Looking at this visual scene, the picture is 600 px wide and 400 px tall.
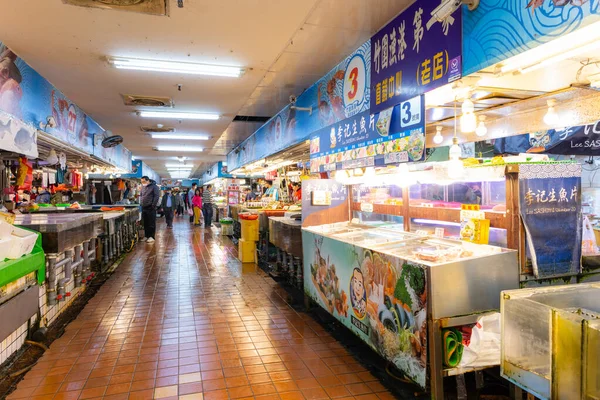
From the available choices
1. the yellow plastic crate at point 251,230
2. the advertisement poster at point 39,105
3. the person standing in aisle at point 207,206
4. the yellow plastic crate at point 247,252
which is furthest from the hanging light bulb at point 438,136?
the person standing in aisle at point 207,206

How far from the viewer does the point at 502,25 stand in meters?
2.77

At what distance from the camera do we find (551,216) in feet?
10.3

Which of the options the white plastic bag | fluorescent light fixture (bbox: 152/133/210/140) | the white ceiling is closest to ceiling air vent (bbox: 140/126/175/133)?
fluorescent light fixture (bbox: 152/133/210/140)

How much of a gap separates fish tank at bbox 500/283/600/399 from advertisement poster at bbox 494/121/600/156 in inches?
153

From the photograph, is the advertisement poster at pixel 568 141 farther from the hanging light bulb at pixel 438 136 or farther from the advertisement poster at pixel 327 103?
the advertisement poster at pixel 327 103

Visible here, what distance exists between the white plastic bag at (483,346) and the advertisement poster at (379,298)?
1.07 ft

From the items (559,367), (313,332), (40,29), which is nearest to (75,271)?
(40,29)

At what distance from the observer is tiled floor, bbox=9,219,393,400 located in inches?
125

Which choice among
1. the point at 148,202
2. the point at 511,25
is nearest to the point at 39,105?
the point at 148,202

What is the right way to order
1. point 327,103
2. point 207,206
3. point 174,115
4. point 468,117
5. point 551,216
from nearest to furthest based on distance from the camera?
point 551,216 → point 468,117 → point 327,103 → point 174,115 → point 207,206

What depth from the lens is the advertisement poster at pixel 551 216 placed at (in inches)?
120

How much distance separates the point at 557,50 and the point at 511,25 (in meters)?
0.37

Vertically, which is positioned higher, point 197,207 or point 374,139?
point 374,139

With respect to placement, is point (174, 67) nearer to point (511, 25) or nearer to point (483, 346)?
point (511, 25)
